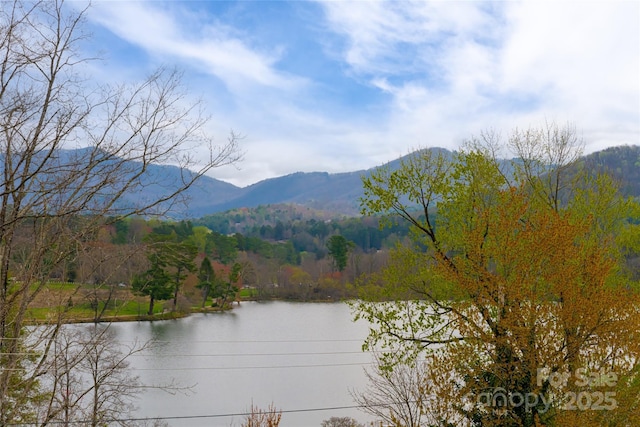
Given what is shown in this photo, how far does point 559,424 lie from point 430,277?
8.96 ft

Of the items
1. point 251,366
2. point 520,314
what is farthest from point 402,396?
point 251,366

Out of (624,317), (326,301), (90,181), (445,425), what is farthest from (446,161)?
(326,301)

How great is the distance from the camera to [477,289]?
711cm

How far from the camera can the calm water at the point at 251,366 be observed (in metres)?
15.5

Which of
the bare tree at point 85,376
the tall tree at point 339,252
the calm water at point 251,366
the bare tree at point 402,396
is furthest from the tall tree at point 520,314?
the tall tree at point 339,252

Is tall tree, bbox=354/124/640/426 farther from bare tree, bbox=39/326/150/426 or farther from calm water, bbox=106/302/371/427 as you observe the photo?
calm water, bbox=106/302/371/427

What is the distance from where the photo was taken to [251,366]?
20.2m

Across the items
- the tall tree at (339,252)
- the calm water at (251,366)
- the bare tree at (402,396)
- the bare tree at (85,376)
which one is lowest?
the calm water at (251,366)

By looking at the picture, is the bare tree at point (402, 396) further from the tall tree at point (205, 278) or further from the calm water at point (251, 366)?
the tall tree at point (205, 278)

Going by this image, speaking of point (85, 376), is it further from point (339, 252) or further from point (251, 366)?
point (339, 252)

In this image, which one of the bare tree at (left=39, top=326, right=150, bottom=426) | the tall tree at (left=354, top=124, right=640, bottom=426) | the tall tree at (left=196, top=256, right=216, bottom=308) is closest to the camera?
the bare tree at (left=39, top=326, right=150, bottom=426)

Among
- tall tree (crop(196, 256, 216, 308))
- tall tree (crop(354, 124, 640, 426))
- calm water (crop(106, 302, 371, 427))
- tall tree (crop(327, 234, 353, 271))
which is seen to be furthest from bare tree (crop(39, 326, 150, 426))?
tall tree (crop(327, 234, 353, 271))

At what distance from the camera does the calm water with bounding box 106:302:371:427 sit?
15.5 m

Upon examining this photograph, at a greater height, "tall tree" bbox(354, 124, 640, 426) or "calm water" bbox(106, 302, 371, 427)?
"tall tree" bbox(354, 124, 640, 426)
